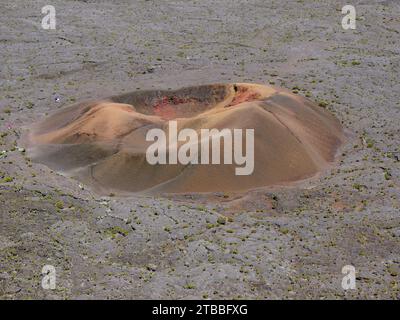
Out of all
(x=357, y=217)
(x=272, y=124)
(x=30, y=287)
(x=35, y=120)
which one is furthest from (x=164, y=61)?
(x=30, y=287)

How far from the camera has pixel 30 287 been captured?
51.8ft

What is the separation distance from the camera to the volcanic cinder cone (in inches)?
831

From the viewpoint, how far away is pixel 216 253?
57.2 feet

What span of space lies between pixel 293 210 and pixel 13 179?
929 centimetres

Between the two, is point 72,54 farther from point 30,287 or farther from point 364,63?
point 30,287

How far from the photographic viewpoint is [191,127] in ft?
76.8

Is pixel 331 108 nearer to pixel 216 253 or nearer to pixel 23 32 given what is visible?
pixel 216 253

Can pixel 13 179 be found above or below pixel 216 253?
above

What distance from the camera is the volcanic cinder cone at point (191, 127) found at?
831 inches

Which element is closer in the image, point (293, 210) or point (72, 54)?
point (293, 210)
